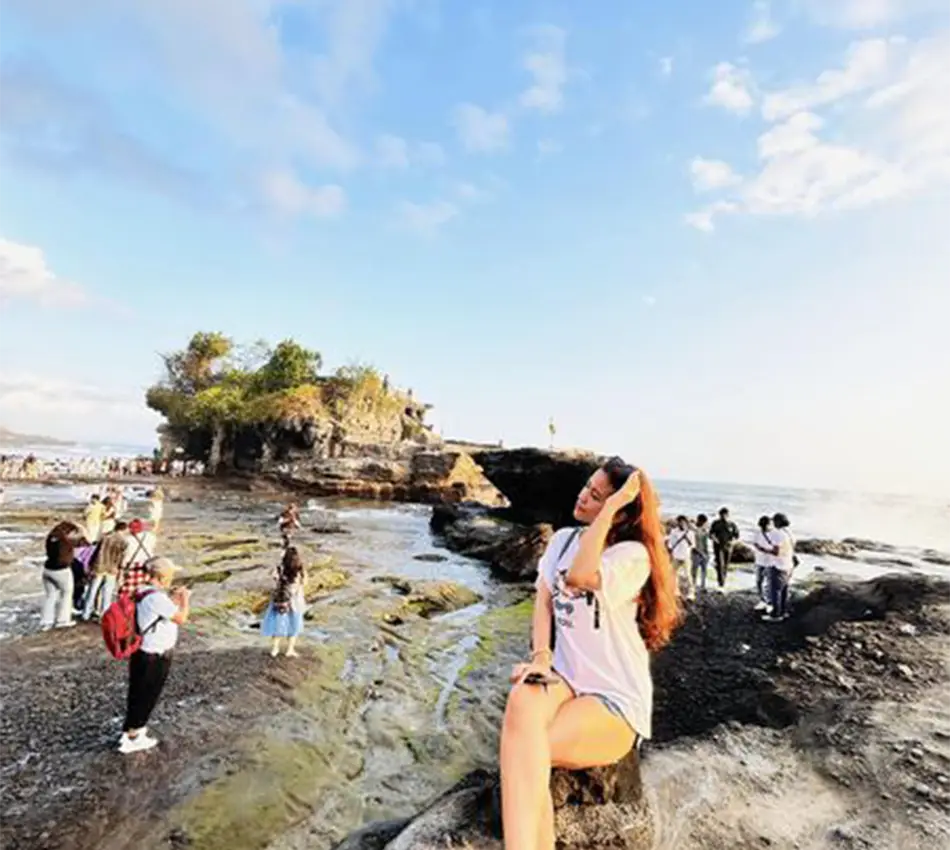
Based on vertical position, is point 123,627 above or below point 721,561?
above

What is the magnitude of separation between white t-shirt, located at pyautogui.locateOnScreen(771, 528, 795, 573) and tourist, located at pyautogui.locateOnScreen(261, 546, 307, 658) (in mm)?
9958

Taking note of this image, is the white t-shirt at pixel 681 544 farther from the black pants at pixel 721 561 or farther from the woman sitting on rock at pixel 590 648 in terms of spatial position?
the woman sitting on rock at pixel 590 648

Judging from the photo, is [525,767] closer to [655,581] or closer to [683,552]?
[655,581]

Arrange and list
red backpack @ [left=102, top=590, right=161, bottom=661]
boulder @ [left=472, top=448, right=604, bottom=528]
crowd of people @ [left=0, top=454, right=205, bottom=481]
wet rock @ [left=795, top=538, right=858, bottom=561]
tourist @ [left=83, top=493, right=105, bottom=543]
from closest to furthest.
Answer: red backpack @ [left=102, top=590, right=161, bottom=661], tourist @ [left=83, top=493, right=105, bottom=543], wet rock @ [left=795, top=538, right=858, bottom=561], boulder @ [left=472, top=448, right=604, bottom=528], crowd of people @ [left=0, top=454, right=205, bottom=481]

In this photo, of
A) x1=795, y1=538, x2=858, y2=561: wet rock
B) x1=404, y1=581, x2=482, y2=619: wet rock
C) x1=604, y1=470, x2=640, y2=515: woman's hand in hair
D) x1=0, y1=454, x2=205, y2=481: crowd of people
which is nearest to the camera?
x1=604, y1=470, x2=640, y2=515: woman's hand in hair

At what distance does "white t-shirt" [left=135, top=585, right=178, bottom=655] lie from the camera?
5.42m

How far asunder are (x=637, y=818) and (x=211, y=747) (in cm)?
451

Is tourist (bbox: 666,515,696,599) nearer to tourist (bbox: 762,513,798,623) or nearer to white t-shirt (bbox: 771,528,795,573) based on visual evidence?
tourist (bbox: 762,513,798,623)

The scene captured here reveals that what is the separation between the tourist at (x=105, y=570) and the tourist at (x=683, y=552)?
41.3 ft

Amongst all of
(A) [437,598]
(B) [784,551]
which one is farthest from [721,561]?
(A) [437,598]

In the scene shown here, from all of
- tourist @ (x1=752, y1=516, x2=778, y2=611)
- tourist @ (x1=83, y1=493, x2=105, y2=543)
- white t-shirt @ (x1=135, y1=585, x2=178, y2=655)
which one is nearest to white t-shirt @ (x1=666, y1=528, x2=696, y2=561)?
tourist @ (x1=752, y1=516, x2=778, y2=611)

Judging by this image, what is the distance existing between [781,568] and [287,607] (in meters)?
10.5

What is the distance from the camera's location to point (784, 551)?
11844mm

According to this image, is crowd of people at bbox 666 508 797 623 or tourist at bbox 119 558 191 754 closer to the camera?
tourist at bbox 119 558 191 754
